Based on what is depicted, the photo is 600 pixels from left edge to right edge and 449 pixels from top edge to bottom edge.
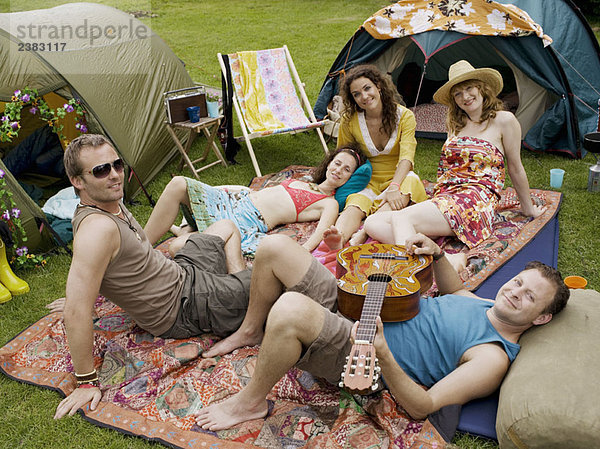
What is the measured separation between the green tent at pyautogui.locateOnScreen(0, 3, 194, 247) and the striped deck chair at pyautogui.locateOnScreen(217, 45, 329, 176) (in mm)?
831

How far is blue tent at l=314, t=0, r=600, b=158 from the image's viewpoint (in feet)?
17.7

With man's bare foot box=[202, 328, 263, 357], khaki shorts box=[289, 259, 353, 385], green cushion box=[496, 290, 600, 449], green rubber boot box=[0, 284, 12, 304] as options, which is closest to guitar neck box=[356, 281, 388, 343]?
khaki shorts box=[289, 259, 353, 385]

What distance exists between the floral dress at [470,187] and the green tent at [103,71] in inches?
105

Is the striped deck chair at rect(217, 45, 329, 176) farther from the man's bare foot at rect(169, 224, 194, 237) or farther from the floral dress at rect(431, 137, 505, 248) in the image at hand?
the floral dress at rect(431, 137, 505, 248)

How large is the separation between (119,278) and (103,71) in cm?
324

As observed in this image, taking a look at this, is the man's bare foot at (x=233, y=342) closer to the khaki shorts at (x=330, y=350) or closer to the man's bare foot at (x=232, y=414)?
the man's bare foot at (x=232, y=414)

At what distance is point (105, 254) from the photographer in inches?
93.0

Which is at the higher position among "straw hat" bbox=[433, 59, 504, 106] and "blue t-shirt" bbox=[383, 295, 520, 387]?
"straw hat" bbox=[433, 59, 504, 106]

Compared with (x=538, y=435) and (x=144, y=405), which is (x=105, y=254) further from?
(x=538, y=435)

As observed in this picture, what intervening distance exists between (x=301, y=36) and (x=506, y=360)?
11.0 m

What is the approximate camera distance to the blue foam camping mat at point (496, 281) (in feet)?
7.55

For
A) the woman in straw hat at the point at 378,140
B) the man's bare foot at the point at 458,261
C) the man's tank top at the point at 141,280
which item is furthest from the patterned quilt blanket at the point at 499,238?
the man's tank top at the point at 141,280

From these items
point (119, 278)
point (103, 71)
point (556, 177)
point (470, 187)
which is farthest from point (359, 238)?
point (103, 71)

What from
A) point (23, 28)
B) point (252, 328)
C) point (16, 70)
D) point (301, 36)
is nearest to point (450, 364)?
point (252, 328)
